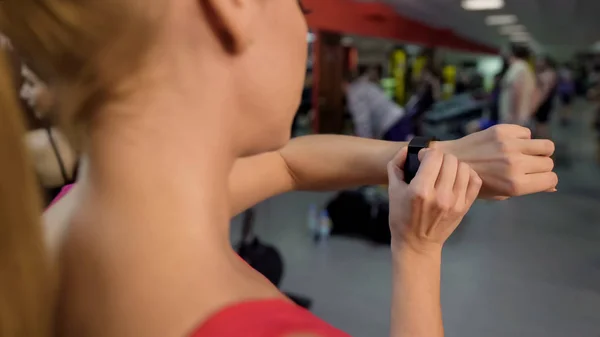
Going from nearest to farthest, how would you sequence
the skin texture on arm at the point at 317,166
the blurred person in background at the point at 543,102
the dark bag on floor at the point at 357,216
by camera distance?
the skin texture on arm at the point at 317,166
the dark bag on floor at the point at 357,216
the blurred person in background at the point at 543,102

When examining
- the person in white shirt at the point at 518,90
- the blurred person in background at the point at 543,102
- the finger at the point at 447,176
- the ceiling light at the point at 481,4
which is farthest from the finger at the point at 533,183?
the ceiling light at the point at 481,4

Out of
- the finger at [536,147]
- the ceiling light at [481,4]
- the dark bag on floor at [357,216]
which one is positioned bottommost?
the dark bag on floor at [357,216]

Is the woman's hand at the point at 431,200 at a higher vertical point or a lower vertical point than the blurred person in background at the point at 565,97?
higher

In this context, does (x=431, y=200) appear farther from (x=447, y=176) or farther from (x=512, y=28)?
(x=512, y=28)

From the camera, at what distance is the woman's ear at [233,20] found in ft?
1.56

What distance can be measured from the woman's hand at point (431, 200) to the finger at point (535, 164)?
3.2 inches

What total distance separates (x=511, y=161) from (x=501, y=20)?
35.7ft

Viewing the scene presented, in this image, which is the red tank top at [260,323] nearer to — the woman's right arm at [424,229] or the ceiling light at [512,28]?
the woman's right arm at [424,229]

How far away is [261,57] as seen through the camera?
1.69 ft

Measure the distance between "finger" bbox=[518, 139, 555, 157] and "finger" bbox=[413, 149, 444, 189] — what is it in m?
0.12

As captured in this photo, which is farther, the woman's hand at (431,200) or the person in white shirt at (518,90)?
the person in white shirt at (518,90)

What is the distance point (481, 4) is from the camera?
7.78 meters

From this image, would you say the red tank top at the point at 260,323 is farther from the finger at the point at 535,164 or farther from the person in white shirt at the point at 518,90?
the person in white shirt at the point at 518,90

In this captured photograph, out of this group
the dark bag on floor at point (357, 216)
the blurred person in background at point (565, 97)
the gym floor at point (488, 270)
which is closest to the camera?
the gym floor at point (488, 270)
